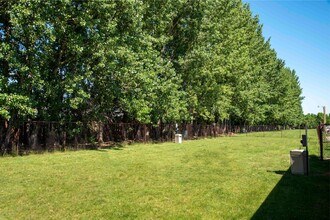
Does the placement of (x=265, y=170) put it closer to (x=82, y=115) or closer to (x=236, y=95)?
(x=82, y=115)

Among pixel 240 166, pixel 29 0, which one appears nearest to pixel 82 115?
pixel 29 0

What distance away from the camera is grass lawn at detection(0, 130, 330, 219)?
884cm

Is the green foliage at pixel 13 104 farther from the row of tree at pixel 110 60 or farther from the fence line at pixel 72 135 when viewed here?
the fence line at pixel 72 135

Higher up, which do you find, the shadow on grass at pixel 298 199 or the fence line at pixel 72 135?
the fence line at pixel 72 135

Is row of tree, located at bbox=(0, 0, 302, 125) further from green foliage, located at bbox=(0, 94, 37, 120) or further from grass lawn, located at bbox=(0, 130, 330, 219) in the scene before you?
grass lawn, located at bbox=(0, 130, 330, 219)

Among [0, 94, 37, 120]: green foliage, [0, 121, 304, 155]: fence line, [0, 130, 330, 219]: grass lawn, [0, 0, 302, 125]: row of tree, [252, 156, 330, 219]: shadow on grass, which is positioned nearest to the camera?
[252, 156, 330, 219]: shadow on grass

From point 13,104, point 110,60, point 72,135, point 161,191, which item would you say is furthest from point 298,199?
point 72,135

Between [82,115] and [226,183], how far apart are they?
58.1 ft

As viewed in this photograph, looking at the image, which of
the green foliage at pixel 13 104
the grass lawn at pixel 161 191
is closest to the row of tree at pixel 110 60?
the green foliage at pixel 13 104

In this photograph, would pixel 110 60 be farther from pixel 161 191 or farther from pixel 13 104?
pixel 161 191

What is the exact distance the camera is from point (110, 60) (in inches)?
966

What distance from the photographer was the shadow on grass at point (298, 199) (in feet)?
27.7

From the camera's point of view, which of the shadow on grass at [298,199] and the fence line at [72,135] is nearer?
the shadow on grass at [298,199]

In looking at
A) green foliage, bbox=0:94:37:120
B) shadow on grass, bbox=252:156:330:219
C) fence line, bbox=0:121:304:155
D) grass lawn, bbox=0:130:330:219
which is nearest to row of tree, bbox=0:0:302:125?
green foliage, bbox=0:94:37:120
